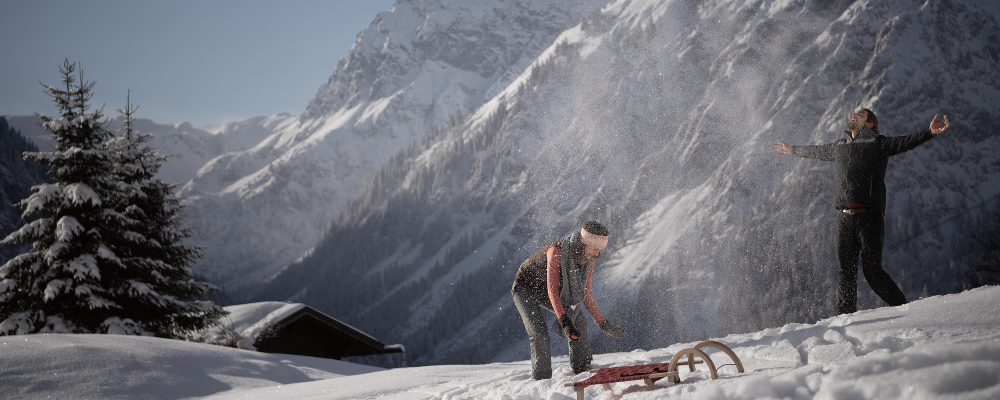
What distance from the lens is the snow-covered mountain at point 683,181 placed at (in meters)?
99.8

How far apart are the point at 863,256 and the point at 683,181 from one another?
6059 inches

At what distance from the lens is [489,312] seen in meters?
123

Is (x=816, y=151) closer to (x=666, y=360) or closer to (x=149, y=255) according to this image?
(x=666, y=360)

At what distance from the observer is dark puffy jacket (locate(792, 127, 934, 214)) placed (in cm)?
532

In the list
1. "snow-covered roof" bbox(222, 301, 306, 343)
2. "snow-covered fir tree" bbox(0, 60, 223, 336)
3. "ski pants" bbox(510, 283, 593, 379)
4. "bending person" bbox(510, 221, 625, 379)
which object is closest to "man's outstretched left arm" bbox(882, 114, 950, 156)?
"bending person" bbox(510, 221, 625, 379)

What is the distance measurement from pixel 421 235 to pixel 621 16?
97109mm

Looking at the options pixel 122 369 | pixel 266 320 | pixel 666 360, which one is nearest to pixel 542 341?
pixel 666 360

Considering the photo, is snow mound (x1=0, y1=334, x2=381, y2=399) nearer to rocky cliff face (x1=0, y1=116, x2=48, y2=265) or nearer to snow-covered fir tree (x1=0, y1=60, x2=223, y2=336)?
snow-covered fir tree (x1=0, y1=60, x2=223, y2=336)

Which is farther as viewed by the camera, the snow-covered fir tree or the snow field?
the snow-covered fir tree

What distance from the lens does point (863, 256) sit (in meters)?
5.26

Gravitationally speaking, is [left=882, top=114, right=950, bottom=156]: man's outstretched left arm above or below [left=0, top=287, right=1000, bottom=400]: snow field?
above

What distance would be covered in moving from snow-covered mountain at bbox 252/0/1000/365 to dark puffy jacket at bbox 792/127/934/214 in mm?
78152

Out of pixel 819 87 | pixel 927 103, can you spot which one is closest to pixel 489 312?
pixel 819 87

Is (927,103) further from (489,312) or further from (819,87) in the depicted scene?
(489,312)
